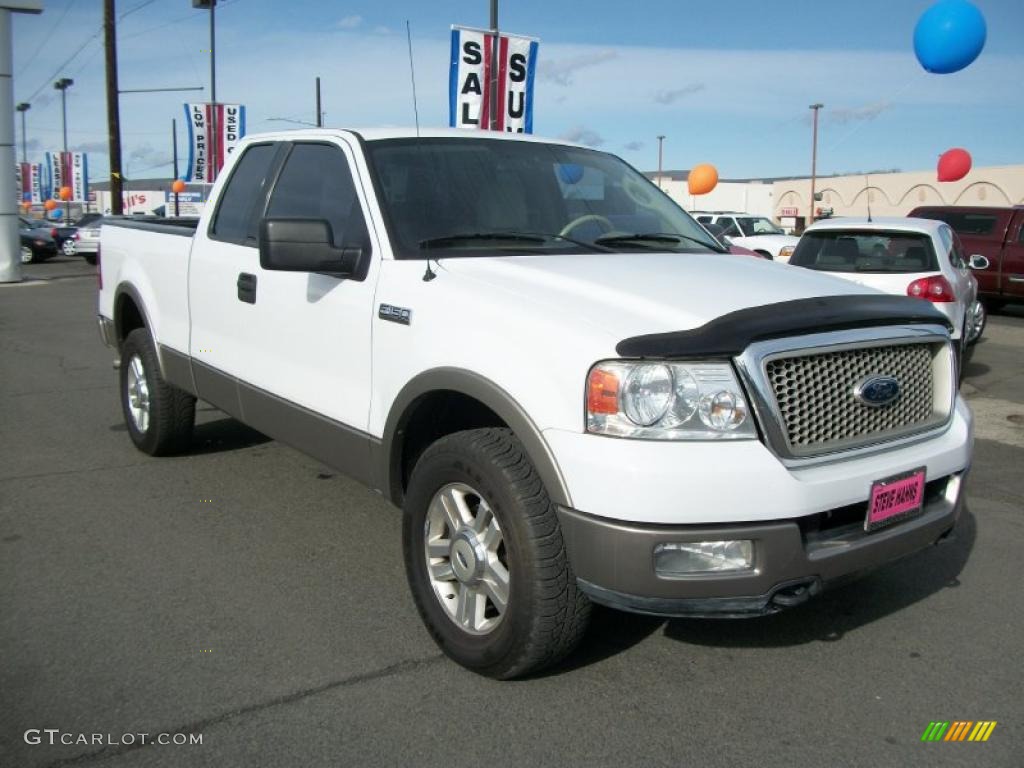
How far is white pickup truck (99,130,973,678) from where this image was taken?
8.97ft

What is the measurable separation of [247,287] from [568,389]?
2.32m

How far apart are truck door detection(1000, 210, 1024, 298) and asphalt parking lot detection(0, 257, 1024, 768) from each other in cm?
1165

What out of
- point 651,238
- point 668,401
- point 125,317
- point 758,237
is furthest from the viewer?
point 758,237

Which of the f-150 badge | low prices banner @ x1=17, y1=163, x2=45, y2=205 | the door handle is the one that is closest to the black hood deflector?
the f-150 badge

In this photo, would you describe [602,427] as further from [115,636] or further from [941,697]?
[115,636]

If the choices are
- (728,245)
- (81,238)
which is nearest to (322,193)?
(728,245)

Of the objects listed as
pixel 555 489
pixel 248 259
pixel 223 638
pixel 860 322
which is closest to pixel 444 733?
pixel 555 489

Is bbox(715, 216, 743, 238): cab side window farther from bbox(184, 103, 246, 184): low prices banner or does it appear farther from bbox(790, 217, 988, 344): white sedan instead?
bbox(184, 103, 246, 184): low prices banner

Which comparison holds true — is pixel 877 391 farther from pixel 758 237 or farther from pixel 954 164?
pixel 954 164

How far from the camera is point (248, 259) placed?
4.60 meters

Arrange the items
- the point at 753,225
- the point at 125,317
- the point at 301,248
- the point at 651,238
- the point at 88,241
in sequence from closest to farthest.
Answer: the point at 301,248, the point at 651,238, the point at 125,317, the point at 753,225, the point at 88,241

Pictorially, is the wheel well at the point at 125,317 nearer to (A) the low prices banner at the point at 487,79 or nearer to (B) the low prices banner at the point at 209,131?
(A) the low prices banner at the point at 487,79

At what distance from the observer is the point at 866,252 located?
9461mm

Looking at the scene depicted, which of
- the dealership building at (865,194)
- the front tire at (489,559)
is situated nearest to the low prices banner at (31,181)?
the dealership building at (865,194)
